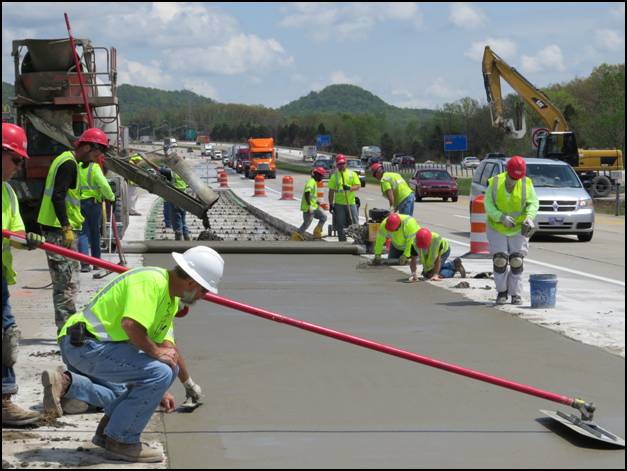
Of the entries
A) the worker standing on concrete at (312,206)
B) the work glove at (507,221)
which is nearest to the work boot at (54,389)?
the work glove at (507,221)

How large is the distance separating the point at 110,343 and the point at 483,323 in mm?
5963

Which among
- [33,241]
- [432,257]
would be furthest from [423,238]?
[33,241]

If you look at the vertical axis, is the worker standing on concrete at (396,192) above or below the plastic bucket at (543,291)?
above

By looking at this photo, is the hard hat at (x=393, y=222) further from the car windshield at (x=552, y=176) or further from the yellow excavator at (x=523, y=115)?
the yellow excavator at (x=523, y=115)

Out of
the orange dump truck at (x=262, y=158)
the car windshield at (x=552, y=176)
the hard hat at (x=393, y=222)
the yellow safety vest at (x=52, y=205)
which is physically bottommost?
the orange dump truck at (x=262, y=158)

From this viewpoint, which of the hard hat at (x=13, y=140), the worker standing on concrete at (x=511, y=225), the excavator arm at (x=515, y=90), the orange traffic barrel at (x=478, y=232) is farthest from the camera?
the excavator arm at (x=515, y=90)

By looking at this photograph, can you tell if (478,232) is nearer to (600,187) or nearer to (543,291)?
(543,291)

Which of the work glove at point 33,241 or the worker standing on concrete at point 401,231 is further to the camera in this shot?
the worker standing on concrete at point 401,231

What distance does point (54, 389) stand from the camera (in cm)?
674

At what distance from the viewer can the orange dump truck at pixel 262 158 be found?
77.3m

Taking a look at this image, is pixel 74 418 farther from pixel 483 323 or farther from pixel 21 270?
pixel 21 270

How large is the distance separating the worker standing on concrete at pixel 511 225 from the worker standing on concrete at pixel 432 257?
6.64 feet

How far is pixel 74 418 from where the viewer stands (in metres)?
7.08

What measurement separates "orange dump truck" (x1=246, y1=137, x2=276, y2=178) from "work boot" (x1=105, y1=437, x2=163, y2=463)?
70.8 m
